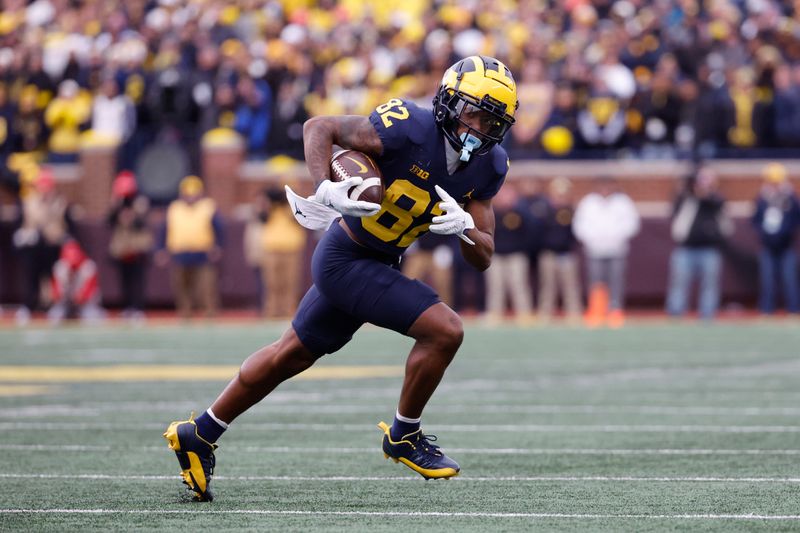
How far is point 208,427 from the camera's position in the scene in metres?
6.32

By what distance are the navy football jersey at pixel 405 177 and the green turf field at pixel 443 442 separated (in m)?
1.07

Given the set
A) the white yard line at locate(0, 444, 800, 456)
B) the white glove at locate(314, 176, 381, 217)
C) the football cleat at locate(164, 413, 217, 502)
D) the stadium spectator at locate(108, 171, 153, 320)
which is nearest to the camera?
the white glove at locate(314, 176, 381, 217)

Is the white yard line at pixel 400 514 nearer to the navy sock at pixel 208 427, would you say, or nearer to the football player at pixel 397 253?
the football player at pixel 397 253

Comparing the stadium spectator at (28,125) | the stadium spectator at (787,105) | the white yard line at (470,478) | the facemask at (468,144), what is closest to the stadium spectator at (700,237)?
the stadium spectator at (787,105)

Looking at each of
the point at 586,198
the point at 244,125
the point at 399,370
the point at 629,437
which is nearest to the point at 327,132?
the point at 629,437

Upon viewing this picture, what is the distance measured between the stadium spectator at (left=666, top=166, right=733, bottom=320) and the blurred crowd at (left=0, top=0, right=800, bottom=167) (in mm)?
813

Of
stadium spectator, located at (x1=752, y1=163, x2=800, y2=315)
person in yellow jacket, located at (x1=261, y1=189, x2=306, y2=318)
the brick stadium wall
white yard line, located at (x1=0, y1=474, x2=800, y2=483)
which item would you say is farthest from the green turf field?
the brick stadium wall

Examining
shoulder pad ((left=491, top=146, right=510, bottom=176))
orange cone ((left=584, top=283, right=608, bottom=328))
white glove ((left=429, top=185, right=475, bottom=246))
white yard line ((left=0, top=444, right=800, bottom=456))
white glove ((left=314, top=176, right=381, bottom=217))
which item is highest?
shoulder pad ((left=491, top=146, right=510, bottom=176))

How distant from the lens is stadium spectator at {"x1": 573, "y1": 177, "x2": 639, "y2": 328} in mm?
20328

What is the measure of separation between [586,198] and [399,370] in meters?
8.41

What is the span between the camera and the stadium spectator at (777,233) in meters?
20.2

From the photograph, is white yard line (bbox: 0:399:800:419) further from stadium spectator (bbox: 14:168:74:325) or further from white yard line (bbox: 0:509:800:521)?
stadium spectator (bbox: 14:168:74:325)

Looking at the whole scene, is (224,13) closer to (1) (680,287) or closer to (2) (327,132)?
(1) (680,287)

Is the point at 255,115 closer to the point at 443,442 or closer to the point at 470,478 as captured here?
the point at 443,442
